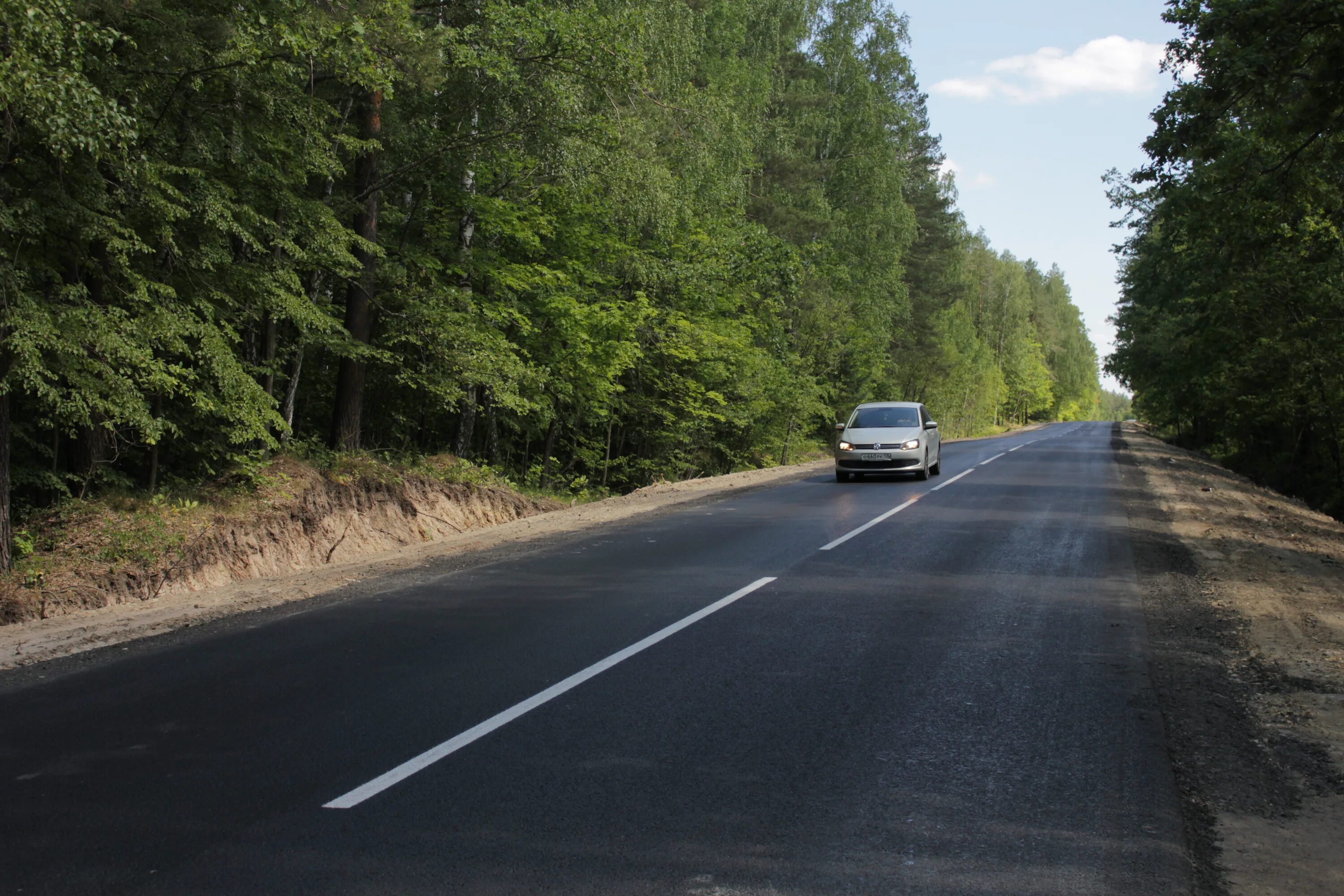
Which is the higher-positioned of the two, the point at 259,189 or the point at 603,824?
the point at 259,189

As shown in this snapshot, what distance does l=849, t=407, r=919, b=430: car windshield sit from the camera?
23203 mm

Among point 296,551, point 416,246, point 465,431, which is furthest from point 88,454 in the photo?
point 465,431

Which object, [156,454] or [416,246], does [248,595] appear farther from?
[416,246]

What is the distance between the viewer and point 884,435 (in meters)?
22.8

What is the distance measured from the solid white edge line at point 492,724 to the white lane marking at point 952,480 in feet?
43.5

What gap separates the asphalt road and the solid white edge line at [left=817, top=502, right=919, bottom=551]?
114 inches

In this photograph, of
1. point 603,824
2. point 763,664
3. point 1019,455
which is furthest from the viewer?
point 1019,455

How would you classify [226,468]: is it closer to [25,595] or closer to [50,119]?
[25,595]

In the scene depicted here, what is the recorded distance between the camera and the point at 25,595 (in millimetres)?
9992

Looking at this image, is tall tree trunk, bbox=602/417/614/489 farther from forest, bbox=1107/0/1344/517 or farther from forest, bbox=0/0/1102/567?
forest, bbox=1107/0/1344/517

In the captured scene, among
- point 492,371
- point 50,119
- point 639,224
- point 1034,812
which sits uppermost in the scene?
point 639,224

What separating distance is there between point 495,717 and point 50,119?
612cm

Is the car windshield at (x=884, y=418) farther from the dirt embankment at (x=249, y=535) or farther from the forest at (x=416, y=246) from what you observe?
the dirt embankment at (x=249, y=535)

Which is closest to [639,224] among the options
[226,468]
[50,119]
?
[226,468]
